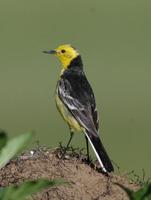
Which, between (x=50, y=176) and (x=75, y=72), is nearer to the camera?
→ (x=50, y=176)

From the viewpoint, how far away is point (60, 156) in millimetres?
3641

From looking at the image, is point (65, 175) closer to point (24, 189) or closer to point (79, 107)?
point (79, 107)

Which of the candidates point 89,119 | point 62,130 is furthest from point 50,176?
point 62,130

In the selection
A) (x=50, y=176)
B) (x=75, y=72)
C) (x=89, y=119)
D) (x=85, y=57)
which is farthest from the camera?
(x=85, y=57)

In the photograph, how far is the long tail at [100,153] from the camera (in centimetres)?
376

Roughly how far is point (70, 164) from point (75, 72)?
1907 mm

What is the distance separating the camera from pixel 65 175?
3.43 metres

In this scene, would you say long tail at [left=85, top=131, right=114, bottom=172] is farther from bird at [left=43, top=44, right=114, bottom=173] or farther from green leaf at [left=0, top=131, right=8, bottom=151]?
green leaf at [left=0, top=131, right=8, bottom=151]

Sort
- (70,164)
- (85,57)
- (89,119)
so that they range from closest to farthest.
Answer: (70,164), (89,119), (85,57)

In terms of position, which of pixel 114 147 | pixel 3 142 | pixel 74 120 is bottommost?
pixel 114 147

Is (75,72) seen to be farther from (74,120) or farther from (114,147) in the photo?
(114,147)

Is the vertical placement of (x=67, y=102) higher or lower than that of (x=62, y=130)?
higher

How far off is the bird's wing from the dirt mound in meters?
0.82

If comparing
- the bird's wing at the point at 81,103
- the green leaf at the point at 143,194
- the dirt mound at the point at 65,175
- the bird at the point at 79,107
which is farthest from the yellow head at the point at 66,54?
the green leaf at the point at 143,194
